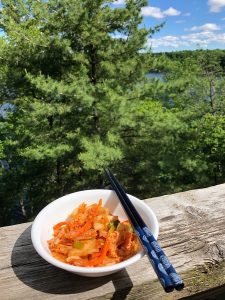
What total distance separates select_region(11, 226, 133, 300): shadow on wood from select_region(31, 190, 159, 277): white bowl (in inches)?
1.6

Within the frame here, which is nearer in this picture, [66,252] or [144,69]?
[66,252]

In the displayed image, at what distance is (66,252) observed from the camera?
978 mm

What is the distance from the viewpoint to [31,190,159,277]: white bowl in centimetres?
89

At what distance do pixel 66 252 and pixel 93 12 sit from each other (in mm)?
10361

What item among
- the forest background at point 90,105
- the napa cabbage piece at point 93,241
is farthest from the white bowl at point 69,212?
the forest background at point 90,105

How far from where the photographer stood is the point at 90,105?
32.8 ft

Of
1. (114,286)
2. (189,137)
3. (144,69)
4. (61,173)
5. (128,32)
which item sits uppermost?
(128,32)

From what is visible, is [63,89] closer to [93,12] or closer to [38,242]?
[93,12]

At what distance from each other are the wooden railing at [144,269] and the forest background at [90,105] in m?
8.00

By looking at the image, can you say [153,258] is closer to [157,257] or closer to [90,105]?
[157,257]

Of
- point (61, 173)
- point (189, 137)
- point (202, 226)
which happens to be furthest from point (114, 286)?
point (61, 173)

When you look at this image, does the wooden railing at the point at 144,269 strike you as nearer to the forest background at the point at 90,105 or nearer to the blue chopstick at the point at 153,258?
the blue chopstick at the point at 153,258

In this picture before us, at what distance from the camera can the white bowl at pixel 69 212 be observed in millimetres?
886

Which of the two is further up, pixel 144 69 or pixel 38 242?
pixel 144 69
